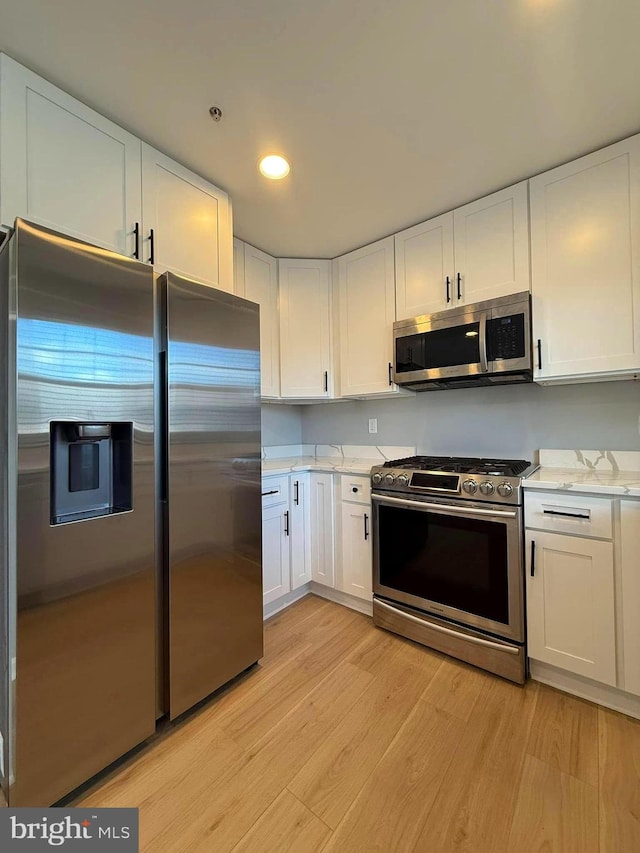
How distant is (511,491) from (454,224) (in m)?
1.60

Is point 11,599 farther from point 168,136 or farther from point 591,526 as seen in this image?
point 591,526

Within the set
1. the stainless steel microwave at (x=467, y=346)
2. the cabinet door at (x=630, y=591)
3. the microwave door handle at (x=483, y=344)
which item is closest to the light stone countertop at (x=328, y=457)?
the stainless steel microwave at (x=467, y=346)

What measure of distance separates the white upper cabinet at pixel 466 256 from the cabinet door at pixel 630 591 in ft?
4.01

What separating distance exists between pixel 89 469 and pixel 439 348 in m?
1.90

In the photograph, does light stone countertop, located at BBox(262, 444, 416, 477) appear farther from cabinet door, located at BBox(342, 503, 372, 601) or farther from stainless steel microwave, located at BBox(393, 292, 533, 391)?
stainless steel microwave, located at BBox(393, 292, 533, 391)

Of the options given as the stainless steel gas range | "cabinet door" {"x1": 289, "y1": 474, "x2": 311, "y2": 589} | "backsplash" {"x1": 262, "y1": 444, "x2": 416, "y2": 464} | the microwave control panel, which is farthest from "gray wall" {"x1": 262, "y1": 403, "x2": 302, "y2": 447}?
the microwave control panel

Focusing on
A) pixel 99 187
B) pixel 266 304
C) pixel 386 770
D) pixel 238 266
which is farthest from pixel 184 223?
pixel 386 770

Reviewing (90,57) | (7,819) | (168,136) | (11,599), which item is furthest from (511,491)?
(90,57)

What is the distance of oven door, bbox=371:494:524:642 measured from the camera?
5.73 feet

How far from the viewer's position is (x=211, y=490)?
1602 mm

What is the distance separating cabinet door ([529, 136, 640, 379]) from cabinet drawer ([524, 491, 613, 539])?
2.05 ft

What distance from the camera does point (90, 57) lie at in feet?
4.15

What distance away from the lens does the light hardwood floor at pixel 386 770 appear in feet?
Answer: 3.59

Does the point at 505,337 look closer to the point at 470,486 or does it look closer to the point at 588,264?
the point at 588,264
